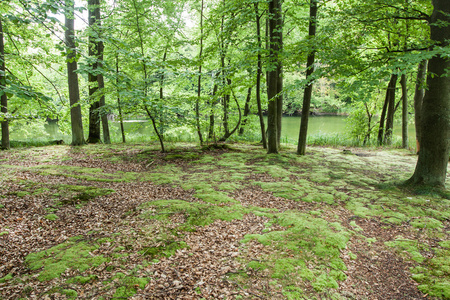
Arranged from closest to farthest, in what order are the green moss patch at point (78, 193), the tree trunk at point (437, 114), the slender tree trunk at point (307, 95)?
the green moss patch at point (78, 193)
the tree trunk at point (437, 114)
the slender tree trunk at point (307, 95)

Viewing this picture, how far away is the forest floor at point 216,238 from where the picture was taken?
8.20 feet

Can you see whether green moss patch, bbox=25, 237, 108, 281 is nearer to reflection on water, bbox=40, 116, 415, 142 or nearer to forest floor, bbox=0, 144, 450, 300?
forest floor, bbox=0, 144, 450, 300

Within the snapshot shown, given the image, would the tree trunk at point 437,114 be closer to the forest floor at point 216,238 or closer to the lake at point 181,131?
the forest floor at point 216,238

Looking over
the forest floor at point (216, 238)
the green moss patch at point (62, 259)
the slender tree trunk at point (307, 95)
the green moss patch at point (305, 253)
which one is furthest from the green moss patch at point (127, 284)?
the slender tree trunk at point (307, 95)

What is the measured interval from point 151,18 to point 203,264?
869cm

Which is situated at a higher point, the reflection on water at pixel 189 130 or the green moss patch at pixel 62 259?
the reflection on water at pixel 189 130

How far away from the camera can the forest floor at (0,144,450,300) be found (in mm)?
2500

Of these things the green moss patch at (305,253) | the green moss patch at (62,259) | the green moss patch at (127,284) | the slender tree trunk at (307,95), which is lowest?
the green moss patch at (305,253)

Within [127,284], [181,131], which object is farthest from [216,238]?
[181,131]

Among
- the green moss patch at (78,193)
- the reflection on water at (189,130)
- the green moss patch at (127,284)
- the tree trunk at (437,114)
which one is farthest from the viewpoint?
the reflection on water at (189,130)

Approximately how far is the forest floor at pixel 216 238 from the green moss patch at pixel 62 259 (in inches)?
0.4

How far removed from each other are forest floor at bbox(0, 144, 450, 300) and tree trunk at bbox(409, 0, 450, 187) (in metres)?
0.57

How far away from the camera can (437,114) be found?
15.9ft

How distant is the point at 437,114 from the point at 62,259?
262 inches
